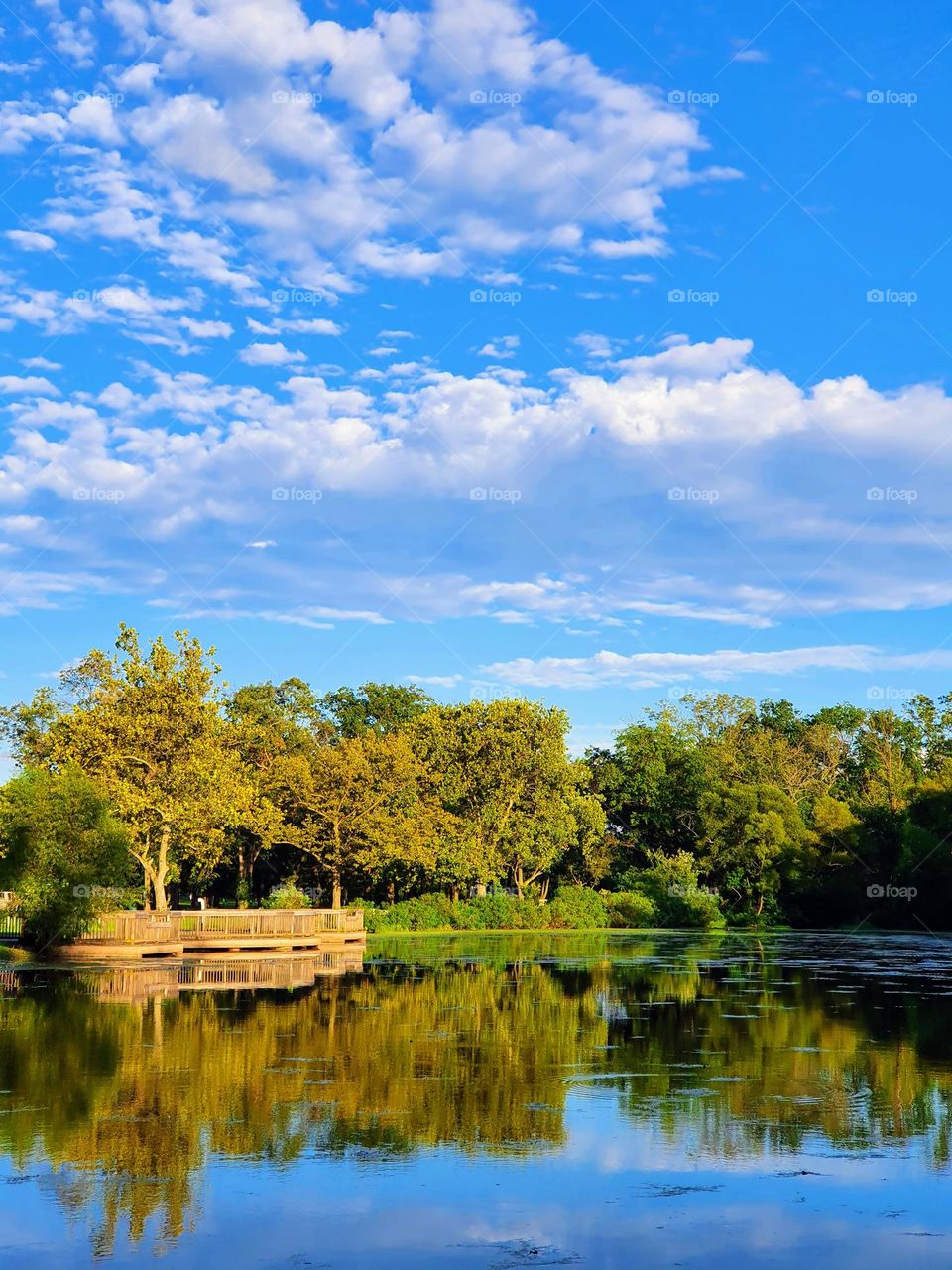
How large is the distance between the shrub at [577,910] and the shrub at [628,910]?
97cm

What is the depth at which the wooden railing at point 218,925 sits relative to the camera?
4062cm

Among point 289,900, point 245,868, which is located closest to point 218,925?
point 289,900

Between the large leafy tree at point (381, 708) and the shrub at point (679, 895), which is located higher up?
the large leafy tree at point (381, 708)

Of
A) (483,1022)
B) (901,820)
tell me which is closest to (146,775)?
(483,1022)

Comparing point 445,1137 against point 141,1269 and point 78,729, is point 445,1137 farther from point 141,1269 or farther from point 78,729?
point 78,729

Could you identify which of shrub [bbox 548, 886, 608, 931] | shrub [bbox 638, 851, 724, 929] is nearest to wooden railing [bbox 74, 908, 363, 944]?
shrub [bbox 548, 886, 608, 931]

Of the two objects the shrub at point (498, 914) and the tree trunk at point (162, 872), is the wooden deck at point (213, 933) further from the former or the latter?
the shrub at point (498, 914)

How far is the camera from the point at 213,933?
45875 millimetres

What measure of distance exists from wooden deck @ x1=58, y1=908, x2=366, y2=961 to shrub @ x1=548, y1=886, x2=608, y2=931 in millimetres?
24471

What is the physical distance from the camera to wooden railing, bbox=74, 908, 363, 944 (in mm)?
40616

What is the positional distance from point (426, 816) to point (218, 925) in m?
25.9

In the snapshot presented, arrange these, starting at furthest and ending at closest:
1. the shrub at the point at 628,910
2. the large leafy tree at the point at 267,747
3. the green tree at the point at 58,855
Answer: the shrub at the point at 628,910 → the large leafy tree at the point at 267,747 → the green tree at the point at 58,855

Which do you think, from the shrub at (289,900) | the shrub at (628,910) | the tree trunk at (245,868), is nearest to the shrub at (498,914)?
the shrub at (628,910)

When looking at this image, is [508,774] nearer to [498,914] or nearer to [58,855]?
[498,914]
